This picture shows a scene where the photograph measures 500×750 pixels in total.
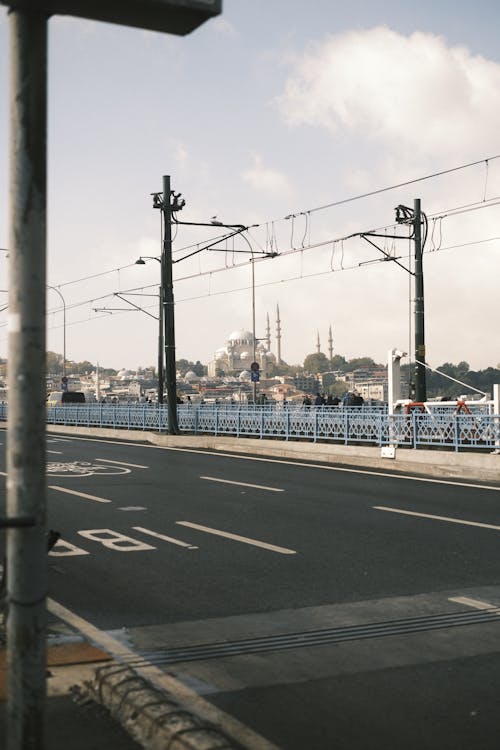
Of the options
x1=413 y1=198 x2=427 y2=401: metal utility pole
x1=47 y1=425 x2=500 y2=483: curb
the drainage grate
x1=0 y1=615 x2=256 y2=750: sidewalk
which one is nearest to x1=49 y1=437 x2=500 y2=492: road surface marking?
x1=47 y1=425 x2=500 y2=483: curb

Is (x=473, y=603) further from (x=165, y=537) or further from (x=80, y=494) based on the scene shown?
(x=80, y=494)

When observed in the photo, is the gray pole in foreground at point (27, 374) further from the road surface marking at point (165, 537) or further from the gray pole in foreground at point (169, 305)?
the gray pole in foreground at point (169, 305)

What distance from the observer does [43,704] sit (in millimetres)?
3410

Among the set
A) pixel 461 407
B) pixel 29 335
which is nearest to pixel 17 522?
pixel 29 335

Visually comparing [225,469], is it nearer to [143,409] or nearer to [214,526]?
[214,526]

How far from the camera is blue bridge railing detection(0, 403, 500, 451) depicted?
839 inches

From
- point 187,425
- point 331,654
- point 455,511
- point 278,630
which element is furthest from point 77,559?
point 187,425

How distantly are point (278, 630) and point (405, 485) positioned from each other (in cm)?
1124

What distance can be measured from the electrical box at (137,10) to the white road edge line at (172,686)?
3.24 meters

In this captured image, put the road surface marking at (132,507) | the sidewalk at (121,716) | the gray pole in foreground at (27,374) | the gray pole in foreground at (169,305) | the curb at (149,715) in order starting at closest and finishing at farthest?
the gray pole in foreground at (27,374) < the curb at (149,715) < the sidewalk at (121,716) < the road surface marking at (132,507) < the gray pole in foreground at (169,305)

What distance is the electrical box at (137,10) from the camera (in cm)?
330

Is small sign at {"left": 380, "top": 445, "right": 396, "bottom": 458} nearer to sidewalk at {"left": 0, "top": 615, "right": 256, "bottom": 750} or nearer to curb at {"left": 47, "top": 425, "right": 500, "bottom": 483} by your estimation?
curb at {"left": 47, "top": 425, "right": 500, "bottom": 483}

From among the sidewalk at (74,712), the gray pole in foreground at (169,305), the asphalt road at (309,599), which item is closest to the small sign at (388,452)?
the asphalt road at (309,599)

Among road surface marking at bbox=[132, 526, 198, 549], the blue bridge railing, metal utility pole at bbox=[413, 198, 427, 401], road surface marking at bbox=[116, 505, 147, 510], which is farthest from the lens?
metal utility pole at bbox=[413, 198, 427, 401]
